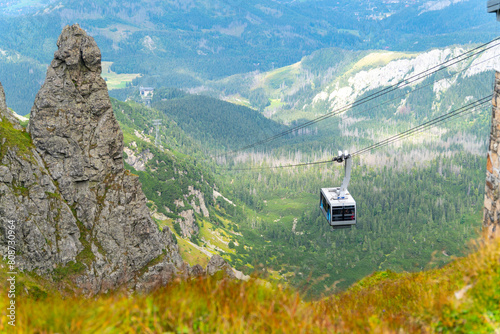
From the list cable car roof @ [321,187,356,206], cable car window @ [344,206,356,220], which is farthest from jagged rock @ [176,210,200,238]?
cable car window @ [344,206,356,220]

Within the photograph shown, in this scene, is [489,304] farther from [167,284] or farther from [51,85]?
[51,85]

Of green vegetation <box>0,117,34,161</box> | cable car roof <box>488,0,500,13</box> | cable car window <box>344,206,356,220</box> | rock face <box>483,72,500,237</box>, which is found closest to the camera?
cable car roof <box>488,0,500,13</box>

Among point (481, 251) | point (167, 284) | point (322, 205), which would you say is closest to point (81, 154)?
point (322, 205)

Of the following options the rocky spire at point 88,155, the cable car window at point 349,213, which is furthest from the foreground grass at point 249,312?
the rocky spire at point 88,155

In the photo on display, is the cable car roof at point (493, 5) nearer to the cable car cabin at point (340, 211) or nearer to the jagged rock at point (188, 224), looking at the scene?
the cable car cabin at point (340, 211)

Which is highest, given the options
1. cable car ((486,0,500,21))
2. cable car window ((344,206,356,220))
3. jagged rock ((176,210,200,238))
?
cable car ((486,0,500,21))

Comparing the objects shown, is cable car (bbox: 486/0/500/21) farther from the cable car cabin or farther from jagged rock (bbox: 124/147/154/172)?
jagged rock (bbox: 124/147/154/172)

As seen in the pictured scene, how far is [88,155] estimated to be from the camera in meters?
53.0

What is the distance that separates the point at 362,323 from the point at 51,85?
54229 millimetres

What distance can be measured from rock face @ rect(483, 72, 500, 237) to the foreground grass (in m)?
8.03

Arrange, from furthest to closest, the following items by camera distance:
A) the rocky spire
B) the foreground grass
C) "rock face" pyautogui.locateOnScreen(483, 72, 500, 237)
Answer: the rocky spire < "rock face" pyautogui.locateOnScreen(483, 72, 500, 237) < the foreground grass

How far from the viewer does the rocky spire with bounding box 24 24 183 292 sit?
165ft

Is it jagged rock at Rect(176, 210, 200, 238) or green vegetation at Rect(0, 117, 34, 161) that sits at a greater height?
green vegetation at Rect(0, 117, 34, 161)

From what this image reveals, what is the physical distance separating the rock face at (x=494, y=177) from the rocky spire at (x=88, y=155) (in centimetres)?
4192
